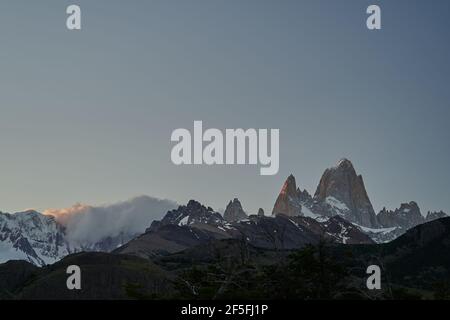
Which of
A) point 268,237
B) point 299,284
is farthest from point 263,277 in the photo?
point 268,237

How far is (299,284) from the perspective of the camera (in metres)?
91.4
